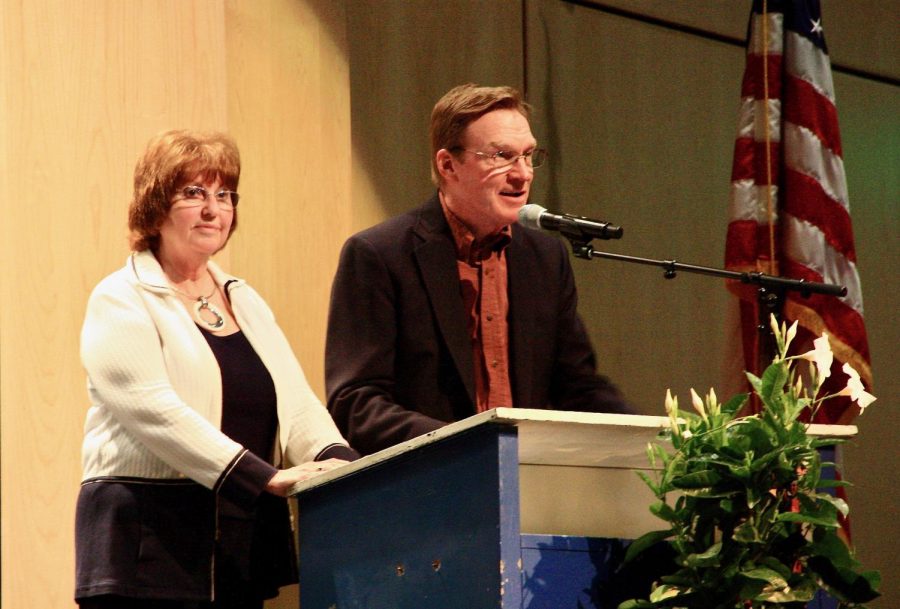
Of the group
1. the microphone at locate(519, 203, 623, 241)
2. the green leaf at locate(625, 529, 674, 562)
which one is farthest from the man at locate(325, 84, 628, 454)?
the green leaf at locate(625, 529, 674, 562)

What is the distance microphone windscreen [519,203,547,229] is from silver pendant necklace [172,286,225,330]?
666 mm

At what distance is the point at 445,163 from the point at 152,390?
859 millimetres

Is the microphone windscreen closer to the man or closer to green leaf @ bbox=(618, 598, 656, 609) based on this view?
the man

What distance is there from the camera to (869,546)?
19.9ft

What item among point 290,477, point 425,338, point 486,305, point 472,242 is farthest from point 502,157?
point 290,477

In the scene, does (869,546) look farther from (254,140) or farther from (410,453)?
(410,453)

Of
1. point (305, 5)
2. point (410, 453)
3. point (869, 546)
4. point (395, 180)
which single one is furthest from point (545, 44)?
point (410, 453)

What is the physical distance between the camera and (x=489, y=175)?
2.91 metres

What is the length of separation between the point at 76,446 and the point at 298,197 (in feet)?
3.26

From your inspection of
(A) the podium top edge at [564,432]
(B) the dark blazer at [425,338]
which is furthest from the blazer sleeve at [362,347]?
(A) the podium top edge at [564,432]

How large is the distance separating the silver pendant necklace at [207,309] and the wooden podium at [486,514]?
0.63 meters

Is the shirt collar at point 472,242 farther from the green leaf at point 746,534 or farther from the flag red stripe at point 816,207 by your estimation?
the flag red stripe at point 816,207

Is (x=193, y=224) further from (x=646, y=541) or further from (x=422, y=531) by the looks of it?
(x=646, y=541)

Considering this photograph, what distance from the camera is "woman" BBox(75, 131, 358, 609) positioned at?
2510 mm
